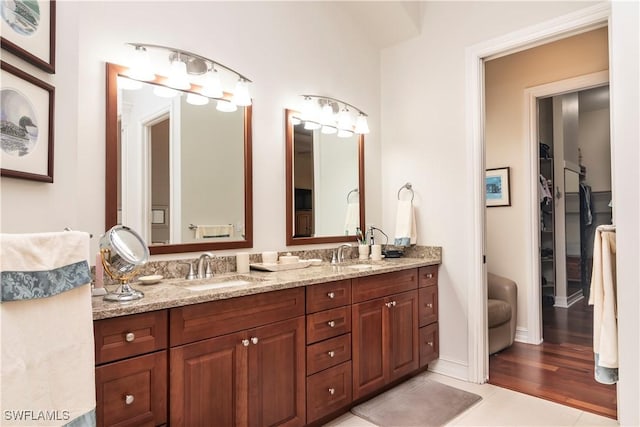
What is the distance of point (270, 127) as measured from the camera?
2654 mm

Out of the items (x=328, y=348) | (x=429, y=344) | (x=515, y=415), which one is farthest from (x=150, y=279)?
(x=515, y=415)

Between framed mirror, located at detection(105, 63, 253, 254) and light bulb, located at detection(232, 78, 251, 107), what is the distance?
0.10m

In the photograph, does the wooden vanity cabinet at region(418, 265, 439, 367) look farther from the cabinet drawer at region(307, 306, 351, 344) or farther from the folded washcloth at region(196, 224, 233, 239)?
the folded washcloth at region(196, 224, 233, 239)

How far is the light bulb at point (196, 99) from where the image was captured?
2229mm

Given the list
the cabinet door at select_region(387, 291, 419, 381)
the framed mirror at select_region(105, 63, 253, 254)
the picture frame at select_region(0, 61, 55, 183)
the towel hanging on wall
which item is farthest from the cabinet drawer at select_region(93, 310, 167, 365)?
the towel hanging on wall

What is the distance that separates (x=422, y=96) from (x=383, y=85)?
45 cm

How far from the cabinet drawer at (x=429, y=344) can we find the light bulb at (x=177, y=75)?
2.35m

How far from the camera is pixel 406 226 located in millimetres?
3131

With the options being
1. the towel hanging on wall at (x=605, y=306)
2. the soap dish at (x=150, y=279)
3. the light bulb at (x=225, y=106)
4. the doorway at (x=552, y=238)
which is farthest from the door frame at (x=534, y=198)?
the soap dish at (x=150, y=279)

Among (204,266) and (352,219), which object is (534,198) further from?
(204,266)

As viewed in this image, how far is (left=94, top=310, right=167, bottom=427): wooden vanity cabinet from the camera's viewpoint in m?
1.32

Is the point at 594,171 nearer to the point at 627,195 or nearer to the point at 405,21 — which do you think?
the point at 405,21

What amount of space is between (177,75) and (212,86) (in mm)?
207

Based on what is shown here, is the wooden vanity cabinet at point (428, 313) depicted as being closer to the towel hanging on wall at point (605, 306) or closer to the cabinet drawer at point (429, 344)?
the cabinet drawer at point (429, 344)
